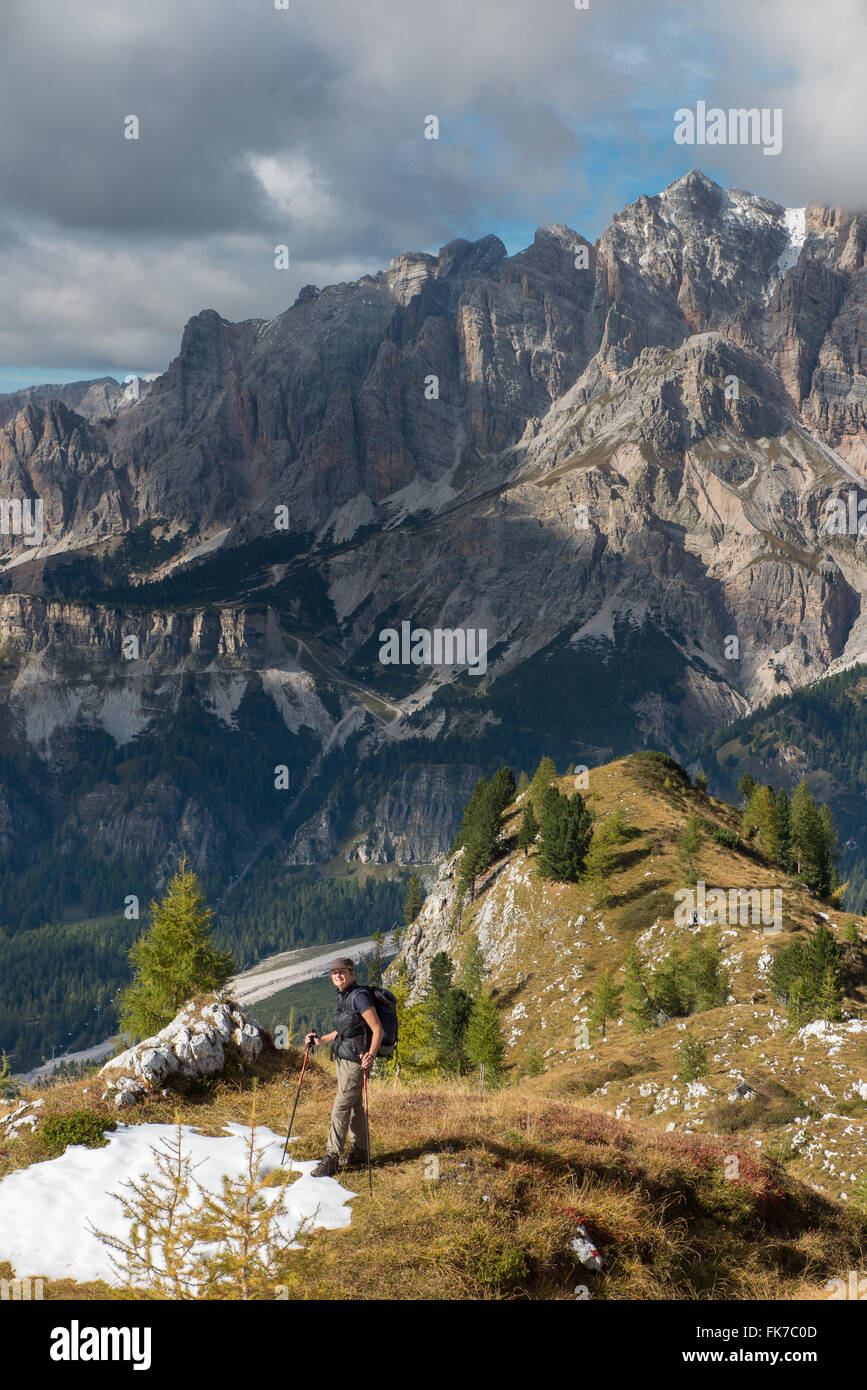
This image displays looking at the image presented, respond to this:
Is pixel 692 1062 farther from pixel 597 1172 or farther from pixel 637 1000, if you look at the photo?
pixel 597 1172

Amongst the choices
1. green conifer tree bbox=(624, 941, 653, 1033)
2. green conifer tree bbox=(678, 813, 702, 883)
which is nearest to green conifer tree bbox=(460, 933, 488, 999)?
green conifer tree bbox=(624, 941, 653, 1033)

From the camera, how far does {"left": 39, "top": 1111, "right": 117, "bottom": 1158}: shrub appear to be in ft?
71.7

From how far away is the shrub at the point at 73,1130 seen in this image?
2184 centimetres

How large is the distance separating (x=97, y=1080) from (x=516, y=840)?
91.5 m

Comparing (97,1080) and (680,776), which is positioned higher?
(680,776)

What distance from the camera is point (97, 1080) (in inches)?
1025

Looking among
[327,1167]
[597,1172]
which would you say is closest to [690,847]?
[597,1172]

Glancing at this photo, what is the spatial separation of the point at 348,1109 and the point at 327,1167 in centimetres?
120

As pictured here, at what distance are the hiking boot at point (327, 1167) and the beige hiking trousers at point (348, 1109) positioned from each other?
0.10 meters

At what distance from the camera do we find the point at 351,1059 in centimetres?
2053

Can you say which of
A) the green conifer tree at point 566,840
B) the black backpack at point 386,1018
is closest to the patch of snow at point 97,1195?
the black backpack at point 386,1018

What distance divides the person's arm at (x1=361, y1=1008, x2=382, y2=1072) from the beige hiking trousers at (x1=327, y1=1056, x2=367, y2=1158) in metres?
0.25
